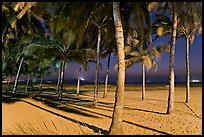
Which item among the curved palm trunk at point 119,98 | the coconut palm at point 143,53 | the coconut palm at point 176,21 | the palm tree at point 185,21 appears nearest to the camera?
the curved palm trunk at point 119,98

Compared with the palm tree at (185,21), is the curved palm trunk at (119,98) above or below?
below

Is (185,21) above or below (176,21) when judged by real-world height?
below

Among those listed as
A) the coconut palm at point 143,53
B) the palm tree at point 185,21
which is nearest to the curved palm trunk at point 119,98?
the palm tree at point 185,21

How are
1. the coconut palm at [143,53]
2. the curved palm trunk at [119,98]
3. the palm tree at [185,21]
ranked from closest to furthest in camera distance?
the curved palm trunk at [119,98]
the palm tree at [185,21]
the coconut palm at [143,53]

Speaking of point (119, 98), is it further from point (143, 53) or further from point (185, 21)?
point (143, 53)

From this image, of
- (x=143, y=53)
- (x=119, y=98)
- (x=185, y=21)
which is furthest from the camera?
(x=143, y=53)

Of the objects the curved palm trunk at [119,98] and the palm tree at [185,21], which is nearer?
the curved palm trunk at [119,98]

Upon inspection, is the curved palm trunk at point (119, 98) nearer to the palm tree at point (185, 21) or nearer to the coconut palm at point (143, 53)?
the palm tree at point (185, 21)

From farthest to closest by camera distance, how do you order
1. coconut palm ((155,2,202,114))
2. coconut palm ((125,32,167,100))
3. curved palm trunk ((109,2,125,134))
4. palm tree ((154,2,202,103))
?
coconut palm ((125,32,167,100)) < coconut palm ((155,2,202,114)) < palm tree ((154,2,202,103)) < curved palm trunk ((109,2,125,134))

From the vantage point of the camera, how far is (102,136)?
697 cm

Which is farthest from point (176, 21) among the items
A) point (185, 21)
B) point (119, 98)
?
point (119, 98)

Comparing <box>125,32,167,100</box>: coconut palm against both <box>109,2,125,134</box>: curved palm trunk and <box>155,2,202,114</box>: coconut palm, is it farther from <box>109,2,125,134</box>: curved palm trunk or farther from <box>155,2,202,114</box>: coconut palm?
<box>109,2,125,134</box>: curved palm trunk

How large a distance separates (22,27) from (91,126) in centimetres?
1279

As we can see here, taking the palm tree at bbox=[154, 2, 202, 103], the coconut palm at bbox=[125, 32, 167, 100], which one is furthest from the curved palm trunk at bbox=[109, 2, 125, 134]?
the coconut palm at bbox=[125, 32, 167, 100]
